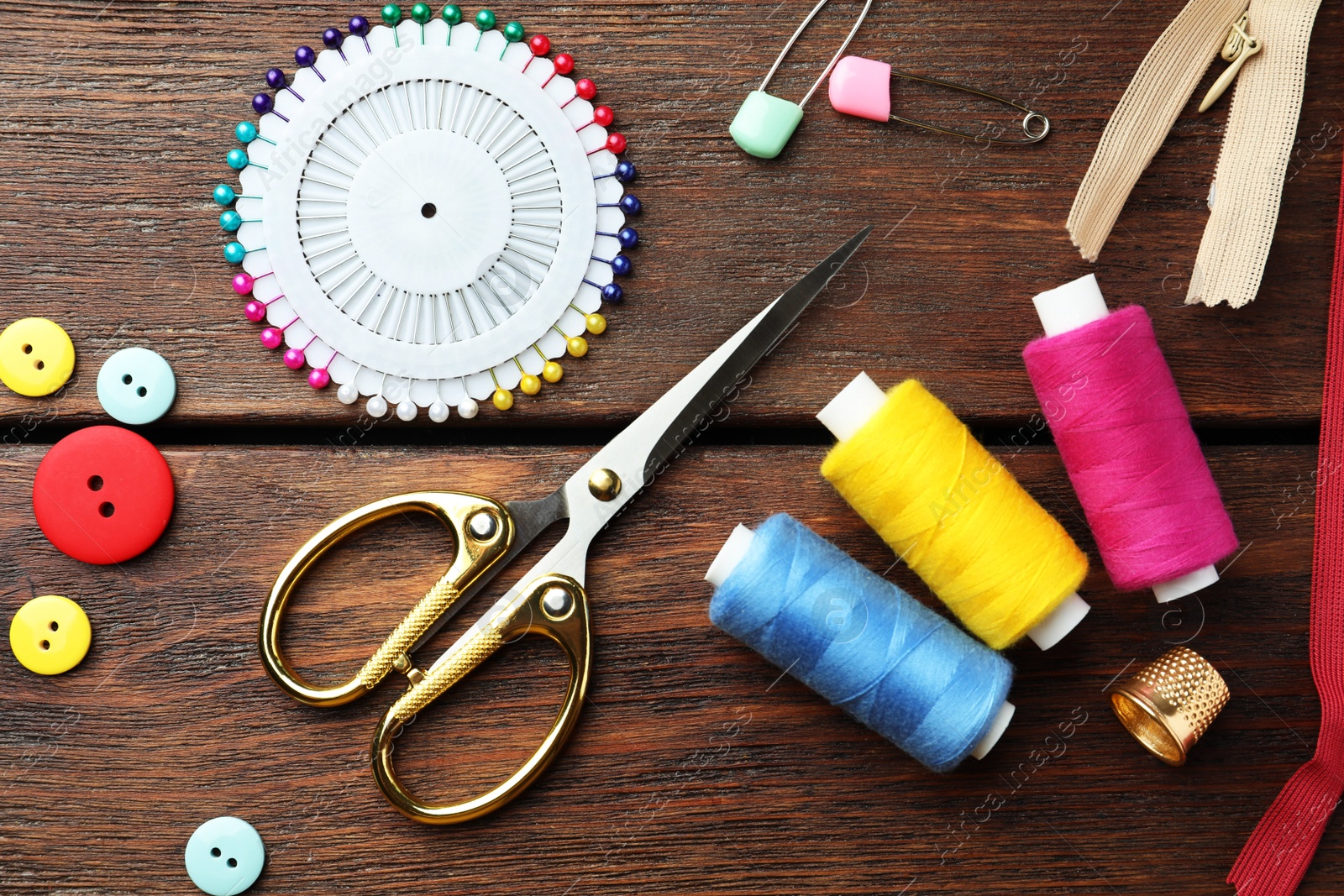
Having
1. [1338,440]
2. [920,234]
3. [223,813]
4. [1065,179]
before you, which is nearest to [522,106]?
[920,234]

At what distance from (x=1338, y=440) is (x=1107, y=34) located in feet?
1.26

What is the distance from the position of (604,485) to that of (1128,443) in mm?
386

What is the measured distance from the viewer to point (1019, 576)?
650mm

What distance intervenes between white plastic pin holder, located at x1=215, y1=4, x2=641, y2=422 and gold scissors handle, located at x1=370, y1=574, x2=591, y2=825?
160 mm

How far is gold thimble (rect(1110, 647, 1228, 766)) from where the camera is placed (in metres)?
0.67

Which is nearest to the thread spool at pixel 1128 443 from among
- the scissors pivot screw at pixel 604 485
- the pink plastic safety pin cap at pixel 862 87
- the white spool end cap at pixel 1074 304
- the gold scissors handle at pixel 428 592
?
the white spool end cap at pixel 1074 304

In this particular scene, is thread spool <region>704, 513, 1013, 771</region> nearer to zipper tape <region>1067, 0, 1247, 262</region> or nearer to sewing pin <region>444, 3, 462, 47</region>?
zipper tape <region>1067, 0, 1247, 262</region>

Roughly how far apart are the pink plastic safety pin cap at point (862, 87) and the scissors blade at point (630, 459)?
0.17 meters

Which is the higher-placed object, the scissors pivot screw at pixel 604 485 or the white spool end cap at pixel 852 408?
the scissors pivot screw at pixel 604 485

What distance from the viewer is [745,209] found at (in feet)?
2.42

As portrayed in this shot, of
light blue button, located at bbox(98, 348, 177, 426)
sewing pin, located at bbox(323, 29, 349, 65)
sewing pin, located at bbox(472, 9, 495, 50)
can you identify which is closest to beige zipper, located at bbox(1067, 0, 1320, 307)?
sewing pin, located at bbox(472, 9, 495, 50)

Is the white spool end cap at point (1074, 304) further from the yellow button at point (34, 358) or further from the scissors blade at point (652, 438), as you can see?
the yellow button at point (34, 358)

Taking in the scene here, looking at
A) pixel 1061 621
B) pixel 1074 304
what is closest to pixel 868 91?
pixel 1074 304

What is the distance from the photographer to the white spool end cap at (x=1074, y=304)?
672 millimetres
